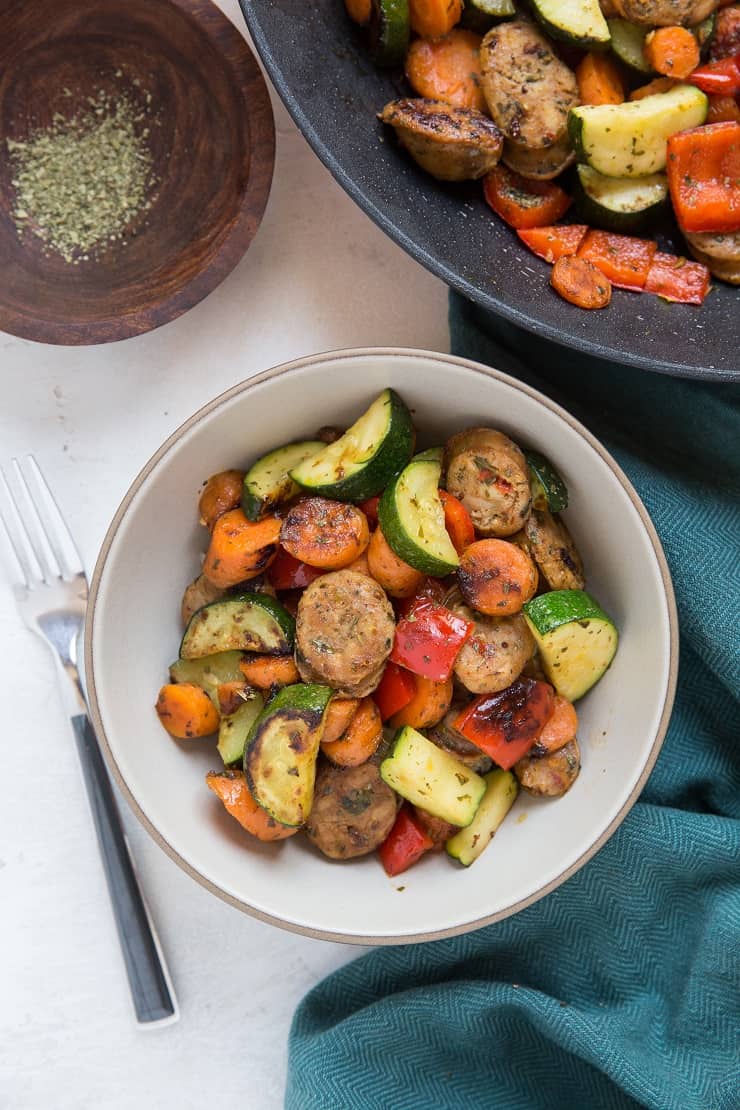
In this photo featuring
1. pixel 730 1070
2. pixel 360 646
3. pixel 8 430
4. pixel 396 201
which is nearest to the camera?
pixel 360 646

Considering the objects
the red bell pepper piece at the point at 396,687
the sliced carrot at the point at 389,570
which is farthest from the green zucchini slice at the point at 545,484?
the red bell pepper piece at the point at 396,687

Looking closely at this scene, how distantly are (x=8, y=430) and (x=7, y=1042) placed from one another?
1242 millimetres

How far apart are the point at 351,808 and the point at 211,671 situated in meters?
0.34

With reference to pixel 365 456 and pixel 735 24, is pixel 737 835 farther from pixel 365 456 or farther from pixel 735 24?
pixel 735 24

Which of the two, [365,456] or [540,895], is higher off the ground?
[365,456]

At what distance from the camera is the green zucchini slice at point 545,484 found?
162 centimetres

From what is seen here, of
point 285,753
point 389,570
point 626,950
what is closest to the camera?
point 285,753

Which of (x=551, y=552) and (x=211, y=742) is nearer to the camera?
(x=551, y=552)

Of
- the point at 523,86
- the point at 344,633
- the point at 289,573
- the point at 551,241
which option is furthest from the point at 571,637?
the point at 523,86

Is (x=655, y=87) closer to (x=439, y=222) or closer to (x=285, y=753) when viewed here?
(x=439, y=222)

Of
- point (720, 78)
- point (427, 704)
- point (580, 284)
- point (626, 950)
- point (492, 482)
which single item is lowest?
point (626, 950)

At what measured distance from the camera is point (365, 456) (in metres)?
1.58

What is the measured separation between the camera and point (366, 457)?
1.57 metres

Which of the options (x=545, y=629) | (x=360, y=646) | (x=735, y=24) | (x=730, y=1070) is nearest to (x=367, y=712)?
(x=360, y=646)
